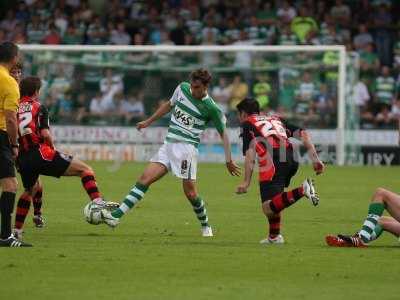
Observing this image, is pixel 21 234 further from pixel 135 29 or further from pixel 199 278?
pixel 135 29

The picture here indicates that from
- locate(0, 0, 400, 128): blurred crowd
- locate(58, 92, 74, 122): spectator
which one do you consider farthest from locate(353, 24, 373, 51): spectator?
locate(58, 92, 74, 122): spectator

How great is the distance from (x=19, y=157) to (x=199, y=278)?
4.01 metres

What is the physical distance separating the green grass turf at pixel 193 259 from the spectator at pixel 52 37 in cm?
1569

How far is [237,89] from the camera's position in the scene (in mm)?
29734

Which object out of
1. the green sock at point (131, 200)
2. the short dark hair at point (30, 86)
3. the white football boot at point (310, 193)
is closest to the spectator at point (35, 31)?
the short dark hair at point (30, 86)

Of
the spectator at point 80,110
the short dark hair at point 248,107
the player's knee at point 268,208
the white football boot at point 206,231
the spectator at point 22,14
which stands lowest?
the spectator at point 80,110

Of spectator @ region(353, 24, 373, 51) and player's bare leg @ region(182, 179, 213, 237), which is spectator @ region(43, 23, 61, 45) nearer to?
spectator @ region(353, 24, 373, 51)

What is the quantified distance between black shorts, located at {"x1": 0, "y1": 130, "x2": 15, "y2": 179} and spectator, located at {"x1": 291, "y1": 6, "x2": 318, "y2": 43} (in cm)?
2145

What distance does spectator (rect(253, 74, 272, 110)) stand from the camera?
29.7 meters

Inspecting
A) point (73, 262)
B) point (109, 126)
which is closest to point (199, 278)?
point (73, 262)

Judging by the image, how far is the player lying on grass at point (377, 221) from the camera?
1212 centimetres

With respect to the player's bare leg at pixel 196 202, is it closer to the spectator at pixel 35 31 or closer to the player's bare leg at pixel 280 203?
the player's bare leg at pixel 280 203

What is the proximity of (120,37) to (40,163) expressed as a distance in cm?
2094

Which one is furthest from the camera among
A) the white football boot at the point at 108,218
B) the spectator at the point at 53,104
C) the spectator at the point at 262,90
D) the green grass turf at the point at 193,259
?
the spectator at the point at 53,104
